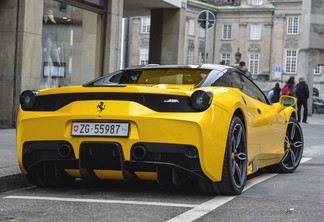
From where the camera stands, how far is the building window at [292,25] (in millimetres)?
100562

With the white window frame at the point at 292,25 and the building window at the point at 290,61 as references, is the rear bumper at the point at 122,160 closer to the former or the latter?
the white window frame at the point at 292,25

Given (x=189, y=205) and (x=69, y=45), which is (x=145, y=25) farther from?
(x=189, y=205)

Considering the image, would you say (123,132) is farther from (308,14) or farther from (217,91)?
(308,14)

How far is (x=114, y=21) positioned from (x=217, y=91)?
12.1 metres

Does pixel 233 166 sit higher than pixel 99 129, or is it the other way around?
pixel 99 129

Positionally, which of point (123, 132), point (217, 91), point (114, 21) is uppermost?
point (114, 21)

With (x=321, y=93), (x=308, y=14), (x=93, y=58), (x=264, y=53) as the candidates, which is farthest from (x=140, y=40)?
(x=93, y=58)

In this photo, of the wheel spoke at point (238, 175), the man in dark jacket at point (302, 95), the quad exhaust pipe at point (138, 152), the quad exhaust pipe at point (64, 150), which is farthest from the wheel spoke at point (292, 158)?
the man in dark jacket at point (302, 95)

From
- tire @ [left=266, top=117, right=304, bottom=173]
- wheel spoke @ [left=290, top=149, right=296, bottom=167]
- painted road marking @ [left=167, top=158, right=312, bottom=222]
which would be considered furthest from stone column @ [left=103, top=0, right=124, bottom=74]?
painted road marking @ [left=167, top=158, right=312, bottom=222]

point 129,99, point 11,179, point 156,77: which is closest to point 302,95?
point 156,77

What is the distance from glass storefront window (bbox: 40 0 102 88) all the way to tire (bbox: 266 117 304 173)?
7.78m

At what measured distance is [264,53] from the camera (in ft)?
344

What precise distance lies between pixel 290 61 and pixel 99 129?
9831 cm

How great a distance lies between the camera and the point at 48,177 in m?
6.62
